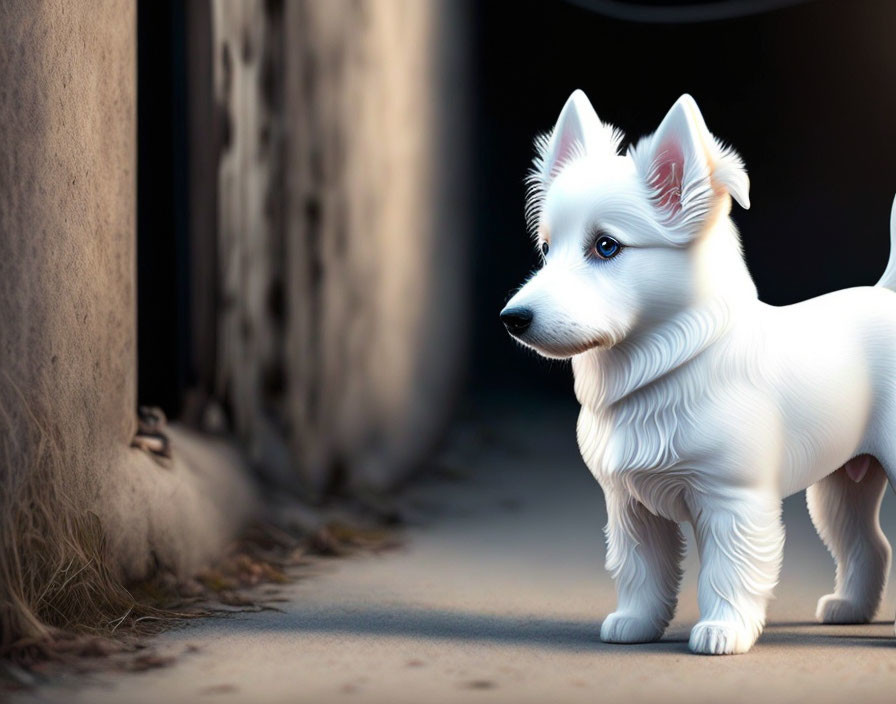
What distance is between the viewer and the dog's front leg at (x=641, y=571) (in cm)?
254

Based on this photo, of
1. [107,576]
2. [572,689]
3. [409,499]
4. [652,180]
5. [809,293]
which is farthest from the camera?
[809,293]

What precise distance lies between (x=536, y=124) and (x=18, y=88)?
2.89 meters

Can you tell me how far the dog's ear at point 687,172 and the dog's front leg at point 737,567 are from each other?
498 mm

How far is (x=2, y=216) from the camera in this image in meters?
2.47

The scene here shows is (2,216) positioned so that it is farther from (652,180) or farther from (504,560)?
(504,560)

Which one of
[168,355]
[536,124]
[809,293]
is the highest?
[536,124]

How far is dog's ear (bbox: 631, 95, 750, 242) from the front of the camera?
2365 millimetres

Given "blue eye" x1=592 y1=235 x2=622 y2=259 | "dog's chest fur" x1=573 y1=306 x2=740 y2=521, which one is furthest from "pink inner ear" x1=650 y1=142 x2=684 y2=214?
"dog's chest fur" x1=573 y1=306 x2=740 y2=521

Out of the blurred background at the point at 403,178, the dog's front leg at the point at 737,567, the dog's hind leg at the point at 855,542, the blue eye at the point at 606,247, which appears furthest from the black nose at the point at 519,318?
the blurred background at the point at 403,178

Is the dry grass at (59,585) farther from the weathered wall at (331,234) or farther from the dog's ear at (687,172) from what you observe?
the dog's ear at (687,172)

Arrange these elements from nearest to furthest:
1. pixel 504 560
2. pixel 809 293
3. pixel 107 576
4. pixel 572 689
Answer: pixel 572 689 → pixel 107 576 → pixel 504 560 → pixel 809 293

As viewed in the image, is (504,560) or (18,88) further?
(504,560)

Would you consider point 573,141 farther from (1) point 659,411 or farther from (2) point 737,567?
(2) point 737,567

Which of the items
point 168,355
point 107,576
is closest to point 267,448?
point 168,355
